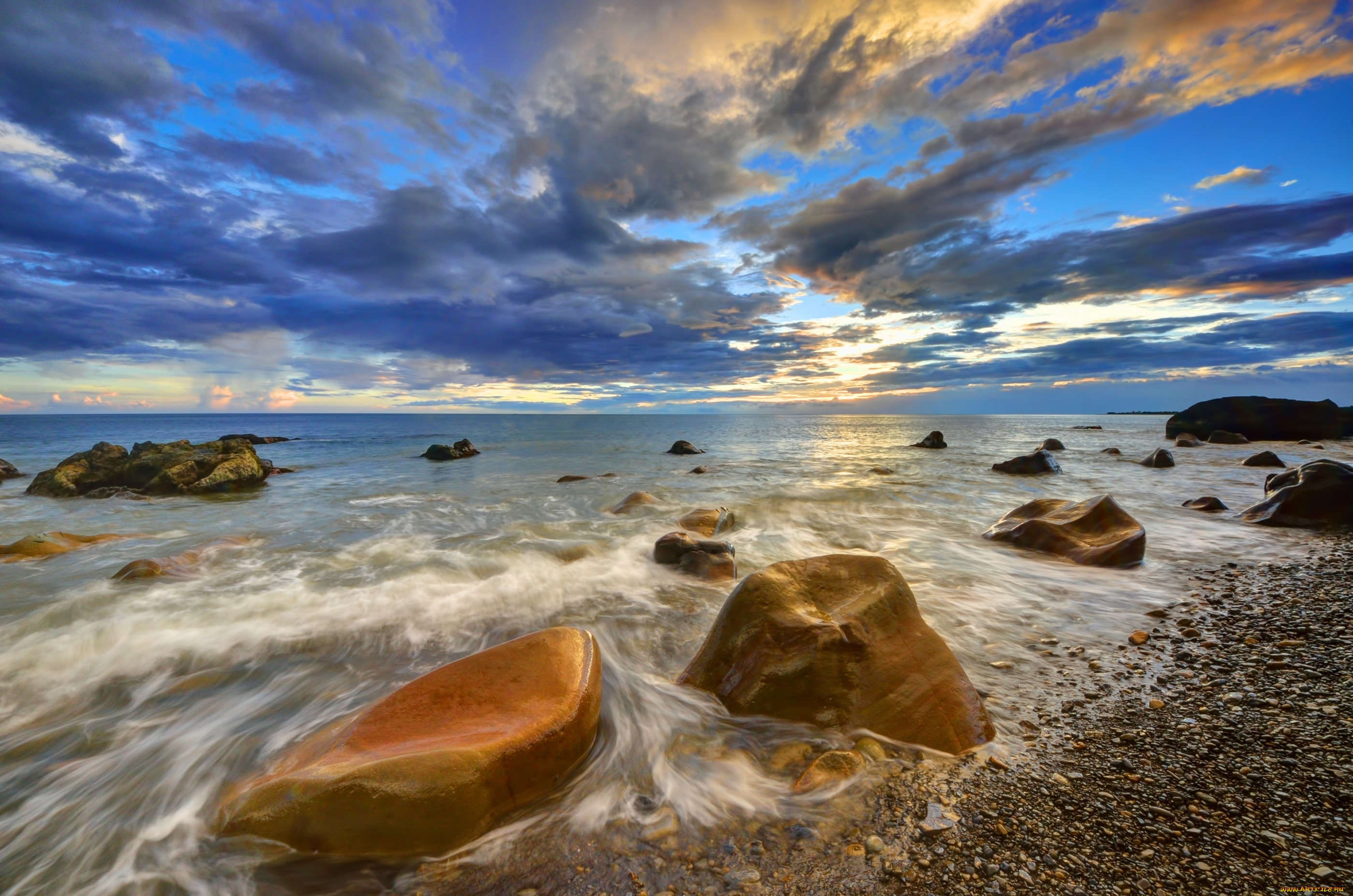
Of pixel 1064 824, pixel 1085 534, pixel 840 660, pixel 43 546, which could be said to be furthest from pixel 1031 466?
pixel 43 546

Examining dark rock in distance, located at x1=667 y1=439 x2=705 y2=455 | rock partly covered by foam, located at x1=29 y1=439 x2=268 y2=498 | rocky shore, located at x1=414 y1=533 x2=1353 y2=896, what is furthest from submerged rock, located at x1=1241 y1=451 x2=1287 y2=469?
rock partly covered by foam, located at x1=29 y1=439 x2=268 y2=498

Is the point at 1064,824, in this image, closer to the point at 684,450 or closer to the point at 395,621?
the point at 395,621

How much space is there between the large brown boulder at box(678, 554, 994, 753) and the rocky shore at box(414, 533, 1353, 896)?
0.28m

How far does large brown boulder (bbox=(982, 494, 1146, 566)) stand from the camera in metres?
7.10

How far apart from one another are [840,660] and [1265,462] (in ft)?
85.2

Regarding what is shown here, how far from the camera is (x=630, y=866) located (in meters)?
2.51

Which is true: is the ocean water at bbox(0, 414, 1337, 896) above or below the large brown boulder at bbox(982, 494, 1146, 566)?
below

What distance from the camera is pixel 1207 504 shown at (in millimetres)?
10805

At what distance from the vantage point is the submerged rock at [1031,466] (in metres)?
19.8

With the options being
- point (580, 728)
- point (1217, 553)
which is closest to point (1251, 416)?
point (1217, 553)

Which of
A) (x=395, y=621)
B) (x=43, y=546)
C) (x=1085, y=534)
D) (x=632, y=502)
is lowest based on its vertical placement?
(x=395, y=621)

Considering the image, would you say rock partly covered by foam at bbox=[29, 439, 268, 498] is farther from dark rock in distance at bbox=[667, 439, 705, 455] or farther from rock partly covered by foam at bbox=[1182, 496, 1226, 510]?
rock partly covered by foam at bbox=[1182, 496, 1226, 510]

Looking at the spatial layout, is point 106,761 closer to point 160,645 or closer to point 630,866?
point 160,645

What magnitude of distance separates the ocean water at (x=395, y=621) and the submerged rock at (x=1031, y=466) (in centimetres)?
344
